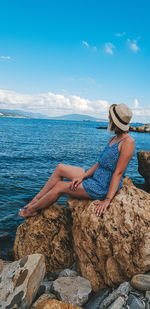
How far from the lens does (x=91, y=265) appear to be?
4.66 metres

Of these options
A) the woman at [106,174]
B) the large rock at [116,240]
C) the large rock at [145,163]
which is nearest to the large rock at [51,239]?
the woman at [106,174]

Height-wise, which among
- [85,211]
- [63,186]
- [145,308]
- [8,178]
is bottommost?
[8,178]

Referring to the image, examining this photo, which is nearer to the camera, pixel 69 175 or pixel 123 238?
pixel 123 238

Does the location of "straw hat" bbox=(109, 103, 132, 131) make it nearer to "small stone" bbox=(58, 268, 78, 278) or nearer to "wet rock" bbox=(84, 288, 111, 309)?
"wet rock" bbox=(84, 288, 111, 309)

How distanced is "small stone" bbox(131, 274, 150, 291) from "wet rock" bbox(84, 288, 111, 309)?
25.7 inches

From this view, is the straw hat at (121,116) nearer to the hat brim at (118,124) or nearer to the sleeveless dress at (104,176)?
the hat brim at (118,124)

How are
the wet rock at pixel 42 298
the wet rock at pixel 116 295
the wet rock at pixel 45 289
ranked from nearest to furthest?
the wet rock at pixel 116 295
the wet rock at pixel 42 298
the wet rock at pixel 45 289

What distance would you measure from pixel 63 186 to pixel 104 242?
5.24ft

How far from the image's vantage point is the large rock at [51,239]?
5645 millimetres

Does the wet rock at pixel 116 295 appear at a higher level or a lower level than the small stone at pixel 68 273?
higher

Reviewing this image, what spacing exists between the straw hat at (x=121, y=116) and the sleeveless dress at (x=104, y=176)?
379mm

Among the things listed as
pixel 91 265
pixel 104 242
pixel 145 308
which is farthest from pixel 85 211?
pixel 145 308

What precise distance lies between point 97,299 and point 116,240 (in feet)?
3.58

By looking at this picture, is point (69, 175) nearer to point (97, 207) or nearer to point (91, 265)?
point (97, 207)
